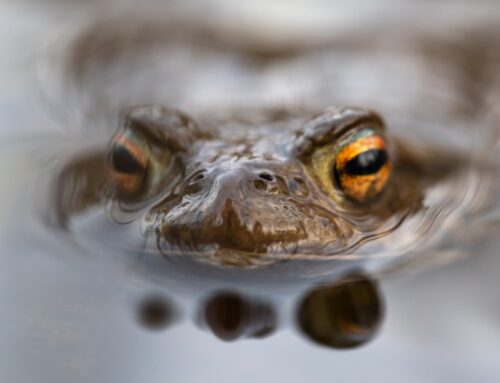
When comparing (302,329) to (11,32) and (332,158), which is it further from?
(11,32)

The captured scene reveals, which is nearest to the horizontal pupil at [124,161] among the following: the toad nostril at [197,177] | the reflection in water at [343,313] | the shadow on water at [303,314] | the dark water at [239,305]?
the dark water at [239,305]

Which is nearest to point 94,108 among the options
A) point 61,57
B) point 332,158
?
point 61,57

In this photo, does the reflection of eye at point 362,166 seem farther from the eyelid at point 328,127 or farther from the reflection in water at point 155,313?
the reflection in water at point 155,313

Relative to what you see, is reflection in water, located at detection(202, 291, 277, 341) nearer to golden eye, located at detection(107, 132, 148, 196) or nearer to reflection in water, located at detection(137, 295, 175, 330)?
reflection in water, located at detection(137, 295, 175, 330)

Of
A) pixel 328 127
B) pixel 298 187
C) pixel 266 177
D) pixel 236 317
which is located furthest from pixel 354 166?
pixel 236 317

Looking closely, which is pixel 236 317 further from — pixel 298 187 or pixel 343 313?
pixel 298 187
